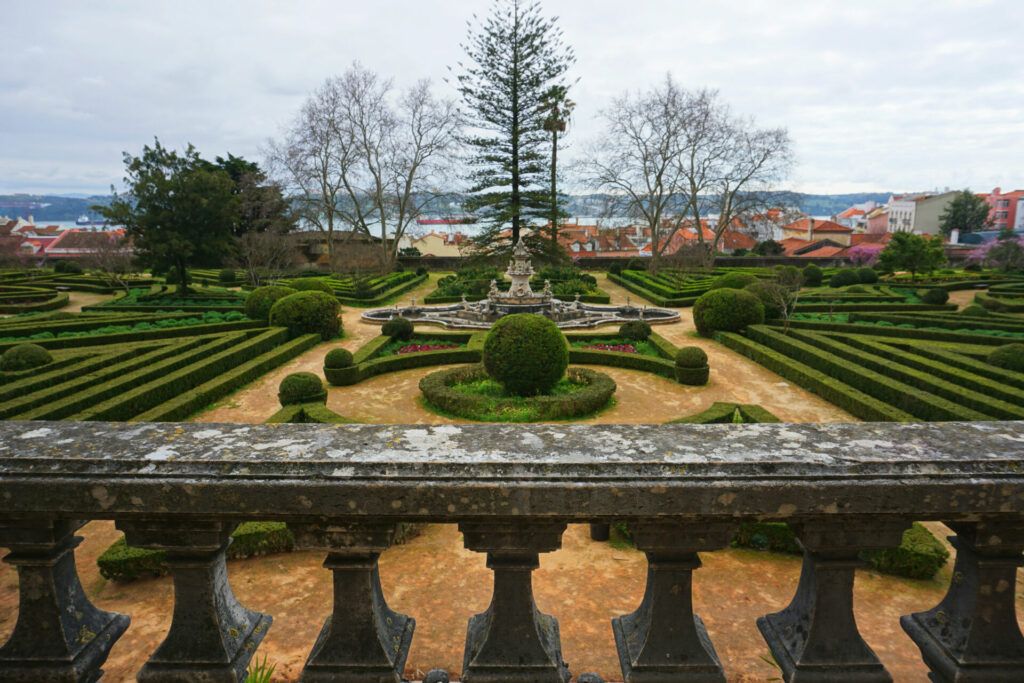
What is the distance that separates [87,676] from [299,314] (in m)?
18.9

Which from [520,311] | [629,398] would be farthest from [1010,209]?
[629,398]

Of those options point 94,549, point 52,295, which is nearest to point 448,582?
point 94,549

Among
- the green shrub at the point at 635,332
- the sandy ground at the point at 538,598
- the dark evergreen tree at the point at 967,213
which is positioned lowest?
the sandy ground at the point at 538,598

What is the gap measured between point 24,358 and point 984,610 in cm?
1709

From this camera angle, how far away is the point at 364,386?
48.8 feet

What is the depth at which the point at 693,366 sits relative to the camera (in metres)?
14.5

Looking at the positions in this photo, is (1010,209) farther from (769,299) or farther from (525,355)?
(525,355)

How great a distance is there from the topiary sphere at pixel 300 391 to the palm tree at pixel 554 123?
87.9ft

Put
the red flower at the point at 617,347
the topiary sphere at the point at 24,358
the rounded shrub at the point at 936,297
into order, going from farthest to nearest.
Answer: the rounded shrub at the point at 936,297
the red flower at the point at 617,347
the topiary sphere at the point at 24,358

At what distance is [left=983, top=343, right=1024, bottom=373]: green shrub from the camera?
12945mm

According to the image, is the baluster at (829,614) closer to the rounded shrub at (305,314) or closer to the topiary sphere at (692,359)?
the topiary sphere at (692,359)

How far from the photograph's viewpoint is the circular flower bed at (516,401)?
39.4 ft

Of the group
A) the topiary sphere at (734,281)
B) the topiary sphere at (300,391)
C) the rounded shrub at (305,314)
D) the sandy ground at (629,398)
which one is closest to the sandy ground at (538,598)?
the sandy ground at (629,398)

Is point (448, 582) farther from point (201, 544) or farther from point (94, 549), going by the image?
point (201, 544)
